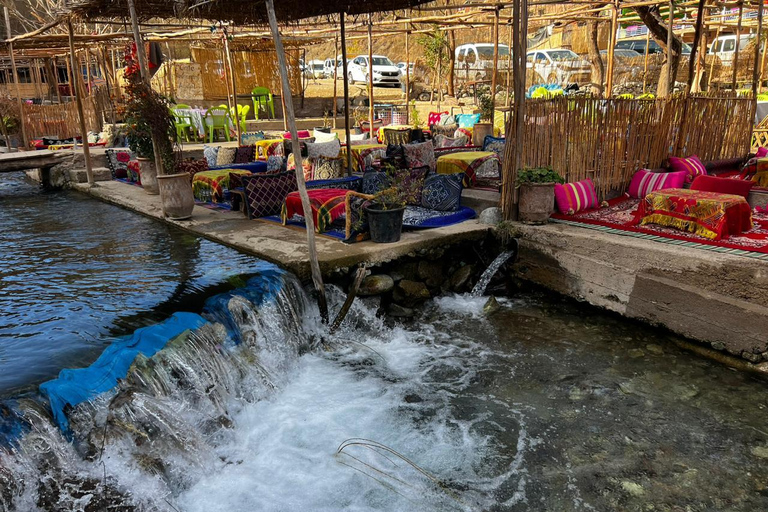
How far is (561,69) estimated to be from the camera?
20.7 meters

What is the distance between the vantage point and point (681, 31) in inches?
773

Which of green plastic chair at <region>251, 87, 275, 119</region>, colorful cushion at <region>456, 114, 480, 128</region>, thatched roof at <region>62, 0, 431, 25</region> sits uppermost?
thatched roof at <region>62, 0, 431, 25</region>

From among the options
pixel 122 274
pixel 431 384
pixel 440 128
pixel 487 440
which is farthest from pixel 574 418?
pixel 440 128

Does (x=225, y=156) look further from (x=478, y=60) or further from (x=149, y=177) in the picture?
(x=478, y=60)

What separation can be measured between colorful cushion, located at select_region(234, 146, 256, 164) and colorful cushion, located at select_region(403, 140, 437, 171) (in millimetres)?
3423

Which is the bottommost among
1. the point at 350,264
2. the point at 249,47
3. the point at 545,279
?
the point at 545,279

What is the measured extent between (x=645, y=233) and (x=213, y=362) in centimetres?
454

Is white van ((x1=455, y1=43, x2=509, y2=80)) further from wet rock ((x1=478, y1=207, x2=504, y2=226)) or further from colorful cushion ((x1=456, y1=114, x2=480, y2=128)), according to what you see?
wet rock ((x1=478, y1=207, x2=504, y2=226))

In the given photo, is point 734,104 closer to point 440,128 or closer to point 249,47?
point 440,128

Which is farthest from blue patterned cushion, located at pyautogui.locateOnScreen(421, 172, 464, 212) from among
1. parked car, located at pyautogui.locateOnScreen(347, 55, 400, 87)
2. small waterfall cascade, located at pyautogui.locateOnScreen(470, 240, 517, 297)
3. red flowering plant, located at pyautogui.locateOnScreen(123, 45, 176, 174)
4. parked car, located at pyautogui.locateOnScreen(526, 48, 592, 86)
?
parked car, located at pyautogui.locateOnScreen(347, 55, 400, 87)

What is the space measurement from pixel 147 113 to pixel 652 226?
6135 millimetres

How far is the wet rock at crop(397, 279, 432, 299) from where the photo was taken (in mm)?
5918

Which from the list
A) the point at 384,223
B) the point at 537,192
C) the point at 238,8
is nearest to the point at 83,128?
the point at 238,8

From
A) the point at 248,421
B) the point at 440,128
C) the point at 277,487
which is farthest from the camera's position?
the point at 440,128
